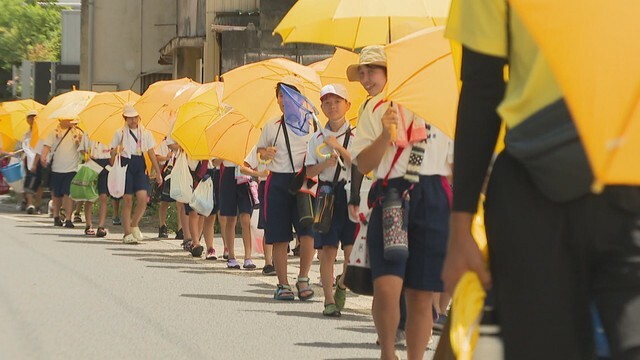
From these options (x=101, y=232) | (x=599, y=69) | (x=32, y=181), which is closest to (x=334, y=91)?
(x=599, y=69)

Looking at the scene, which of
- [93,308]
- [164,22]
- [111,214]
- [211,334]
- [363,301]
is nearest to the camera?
[211,334]

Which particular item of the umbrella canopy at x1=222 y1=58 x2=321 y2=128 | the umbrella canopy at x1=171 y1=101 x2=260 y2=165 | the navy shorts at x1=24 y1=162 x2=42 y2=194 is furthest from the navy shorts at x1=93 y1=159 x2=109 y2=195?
the umbrella canopy at x1=222 y1=58 x2=321 y2=128

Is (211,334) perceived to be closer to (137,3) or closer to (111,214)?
(111,214)

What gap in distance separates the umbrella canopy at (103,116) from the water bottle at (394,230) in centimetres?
1501

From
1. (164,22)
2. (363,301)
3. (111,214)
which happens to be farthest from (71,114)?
(164,22)

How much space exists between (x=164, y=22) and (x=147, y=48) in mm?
1022

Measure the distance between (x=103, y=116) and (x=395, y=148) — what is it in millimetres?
15371

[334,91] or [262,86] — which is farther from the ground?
[262,86]

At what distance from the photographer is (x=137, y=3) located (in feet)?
148

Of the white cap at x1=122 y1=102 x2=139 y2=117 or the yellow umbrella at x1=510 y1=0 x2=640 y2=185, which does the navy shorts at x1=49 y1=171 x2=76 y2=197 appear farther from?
the yellow umbrella at x1=510 y1=0 x2=640 y2=185

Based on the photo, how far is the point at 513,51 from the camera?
3518mm

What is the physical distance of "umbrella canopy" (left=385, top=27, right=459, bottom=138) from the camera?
24.7ft

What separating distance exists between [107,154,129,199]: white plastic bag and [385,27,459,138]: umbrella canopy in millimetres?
13458

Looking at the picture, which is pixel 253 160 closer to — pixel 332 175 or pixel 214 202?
pixel 214 202
